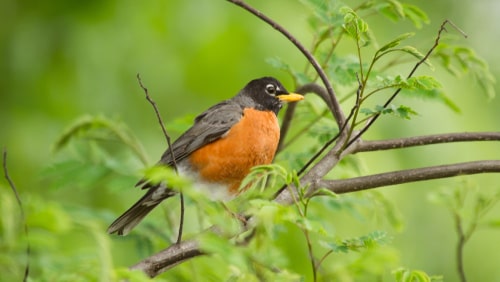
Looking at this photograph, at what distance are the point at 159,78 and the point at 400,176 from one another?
11.4ft

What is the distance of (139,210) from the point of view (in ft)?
10.1

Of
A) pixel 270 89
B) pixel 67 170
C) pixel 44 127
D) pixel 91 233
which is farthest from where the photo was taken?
pixel 44 127

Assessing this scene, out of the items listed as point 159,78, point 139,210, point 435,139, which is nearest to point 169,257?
point 435,139

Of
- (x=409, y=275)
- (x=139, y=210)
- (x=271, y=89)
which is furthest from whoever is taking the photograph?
(x=271, y=89)

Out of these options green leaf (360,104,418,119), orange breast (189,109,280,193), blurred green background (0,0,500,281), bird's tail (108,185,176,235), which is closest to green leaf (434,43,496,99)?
green leaf (360,104,418,119)

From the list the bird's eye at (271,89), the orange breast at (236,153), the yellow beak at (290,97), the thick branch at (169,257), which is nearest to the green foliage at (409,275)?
the thick branch at (169,257)

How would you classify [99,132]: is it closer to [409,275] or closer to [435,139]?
[435,139]

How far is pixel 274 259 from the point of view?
1.72 metres

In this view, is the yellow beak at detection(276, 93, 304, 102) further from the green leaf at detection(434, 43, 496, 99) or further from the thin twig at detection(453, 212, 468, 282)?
the thin twig at detection(453, 212, 468, 282)

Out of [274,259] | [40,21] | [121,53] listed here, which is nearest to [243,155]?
[274,259]

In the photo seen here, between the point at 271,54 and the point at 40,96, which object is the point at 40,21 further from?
the point at 271,54

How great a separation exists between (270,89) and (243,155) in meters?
0.49

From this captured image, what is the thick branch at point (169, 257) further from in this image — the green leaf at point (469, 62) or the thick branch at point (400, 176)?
the green leaf at point (469, 62)

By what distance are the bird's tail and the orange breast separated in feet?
0.72
